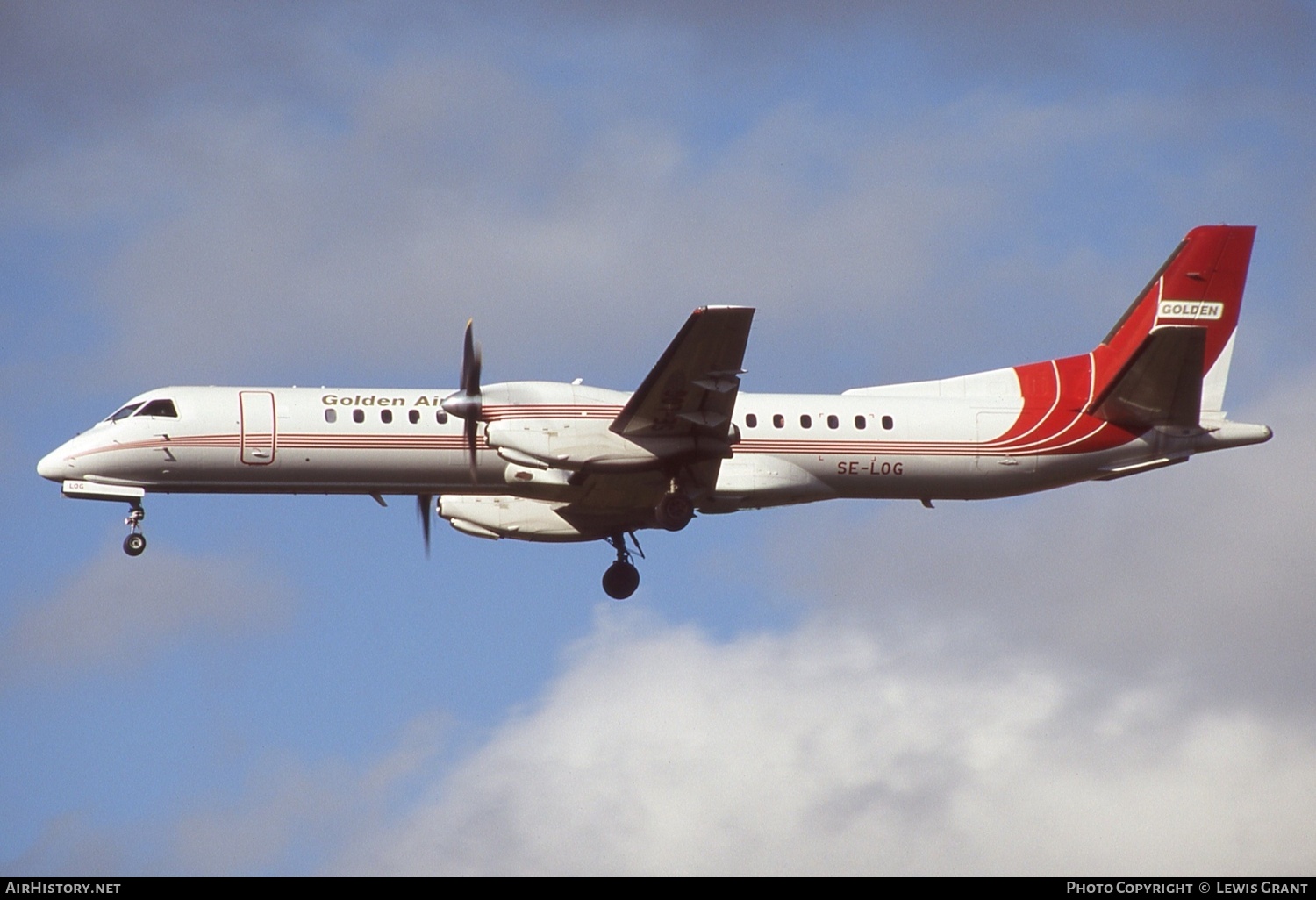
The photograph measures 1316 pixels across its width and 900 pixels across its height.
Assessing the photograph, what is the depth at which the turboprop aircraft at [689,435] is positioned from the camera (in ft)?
109

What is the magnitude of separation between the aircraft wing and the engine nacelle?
4761 mm

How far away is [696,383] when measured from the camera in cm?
3203

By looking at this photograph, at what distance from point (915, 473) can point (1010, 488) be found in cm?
222

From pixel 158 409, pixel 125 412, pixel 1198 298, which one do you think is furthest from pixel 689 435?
pixel 1198 298

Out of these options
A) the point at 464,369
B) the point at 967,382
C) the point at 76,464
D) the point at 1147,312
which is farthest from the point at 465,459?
the point at 1147,312

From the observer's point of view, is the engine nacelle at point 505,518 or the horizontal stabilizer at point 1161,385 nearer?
the horizontal stabilizer at point 1161,385

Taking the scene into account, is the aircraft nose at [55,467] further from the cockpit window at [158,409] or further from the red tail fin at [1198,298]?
the red tail fin at [1198,298]

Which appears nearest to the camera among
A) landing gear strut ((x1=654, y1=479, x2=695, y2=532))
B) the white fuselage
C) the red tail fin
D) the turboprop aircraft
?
the turboprop aircraft

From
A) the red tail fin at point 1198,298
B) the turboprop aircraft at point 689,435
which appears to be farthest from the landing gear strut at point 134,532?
the red tail fin at point 1198,298

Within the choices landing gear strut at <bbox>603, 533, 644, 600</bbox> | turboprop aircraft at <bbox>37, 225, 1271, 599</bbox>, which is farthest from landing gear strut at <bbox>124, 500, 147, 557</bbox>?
landing gear strut at <bbox>603, 533, 644, 600</bbox>

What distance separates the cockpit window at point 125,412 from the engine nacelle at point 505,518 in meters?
6.56

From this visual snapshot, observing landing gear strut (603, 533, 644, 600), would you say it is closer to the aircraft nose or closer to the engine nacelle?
the engine nacelle

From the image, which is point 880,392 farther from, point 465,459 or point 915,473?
point 465,459

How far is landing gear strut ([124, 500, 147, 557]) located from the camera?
113ft
